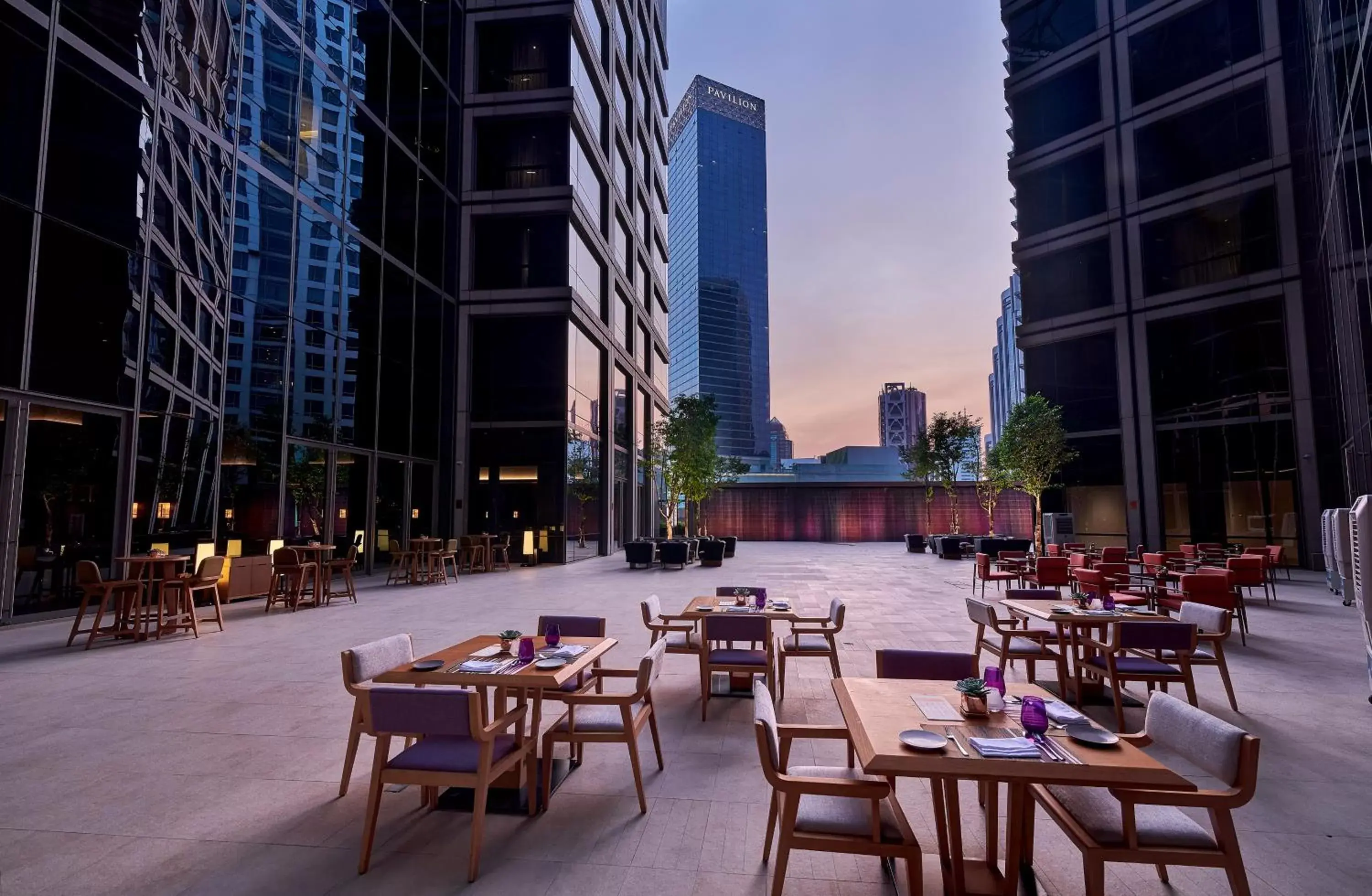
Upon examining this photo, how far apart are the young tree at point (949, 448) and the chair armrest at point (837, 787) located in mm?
22076

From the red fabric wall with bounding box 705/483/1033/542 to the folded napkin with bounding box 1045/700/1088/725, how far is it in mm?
24936

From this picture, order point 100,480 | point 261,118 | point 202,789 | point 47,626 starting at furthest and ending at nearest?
point 261,118 → point 100,480 → point 47,626 → point 202,789

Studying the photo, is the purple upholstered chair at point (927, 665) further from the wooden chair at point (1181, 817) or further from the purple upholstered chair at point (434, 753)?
the purple upholstered chair at point (434, 753)

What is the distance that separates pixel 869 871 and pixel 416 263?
17460 millimetres

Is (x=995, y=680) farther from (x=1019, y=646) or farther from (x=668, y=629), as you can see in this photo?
(x=1019, y=646)

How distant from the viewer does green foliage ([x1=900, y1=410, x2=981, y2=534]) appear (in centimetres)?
2245

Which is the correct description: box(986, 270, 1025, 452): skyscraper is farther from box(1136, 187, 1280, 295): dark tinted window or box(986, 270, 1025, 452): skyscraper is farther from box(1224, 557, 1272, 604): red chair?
box(1224, 557, 1272, 604): red chair

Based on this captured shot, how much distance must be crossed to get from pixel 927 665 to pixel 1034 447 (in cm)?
1601

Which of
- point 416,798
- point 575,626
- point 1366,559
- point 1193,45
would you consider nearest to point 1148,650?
point 1366,559

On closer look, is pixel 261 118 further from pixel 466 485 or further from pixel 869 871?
pixel 869 871

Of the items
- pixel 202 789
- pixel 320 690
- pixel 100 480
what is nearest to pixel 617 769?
pixel 202 789

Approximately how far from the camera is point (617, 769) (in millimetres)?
3645

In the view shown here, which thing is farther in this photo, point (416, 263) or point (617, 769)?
point (416, 263)

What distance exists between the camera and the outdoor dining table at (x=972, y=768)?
6.54ft
